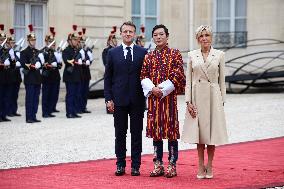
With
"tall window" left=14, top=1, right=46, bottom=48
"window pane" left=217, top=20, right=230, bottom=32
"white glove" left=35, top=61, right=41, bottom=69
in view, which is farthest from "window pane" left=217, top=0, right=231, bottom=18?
"white glove" left=35, top=61, right=41, bottom=69

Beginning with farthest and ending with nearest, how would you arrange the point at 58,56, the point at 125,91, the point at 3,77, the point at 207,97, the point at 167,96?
the point at 58,56 < the point at 3,77 < the point at 125,91 < the point at 167,96 < the point at 207,97

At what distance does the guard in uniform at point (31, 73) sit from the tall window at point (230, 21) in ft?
31.7

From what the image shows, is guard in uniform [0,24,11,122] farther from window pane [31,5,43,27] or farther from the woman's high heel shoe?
the woman's high heel shoe

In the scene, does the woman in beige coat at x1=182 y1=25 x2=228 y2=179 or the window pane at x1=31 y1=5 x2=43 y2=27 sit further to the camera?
the window pane at x1=31 y1=5 x2=43 y2=27

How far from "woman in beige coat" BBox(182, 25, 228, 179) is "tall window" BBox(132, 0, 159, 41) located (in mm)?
15002

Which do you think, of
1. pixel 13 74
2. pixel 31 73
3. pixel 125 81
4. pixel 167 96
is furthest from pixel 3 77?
pixel 167 96

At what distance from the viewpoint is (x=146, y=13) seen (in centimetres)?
2358

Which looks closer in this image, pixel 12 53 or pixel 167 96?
pixel 167 96

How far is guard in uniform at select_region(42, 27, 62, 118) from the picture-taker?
1659 cm

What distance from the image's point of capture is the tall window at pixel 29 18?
2045 centimetres

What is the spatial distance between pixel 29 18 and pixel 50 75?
4.04 meters

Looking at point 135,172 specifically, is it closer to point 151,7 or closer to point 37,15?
point 37,15

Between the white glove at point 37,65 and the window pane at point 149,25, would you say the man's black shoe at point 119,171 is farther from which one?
the window pane at point 149,25

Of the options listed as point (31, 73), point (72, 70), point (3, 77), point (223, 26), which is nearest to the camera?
point (31, 73)
